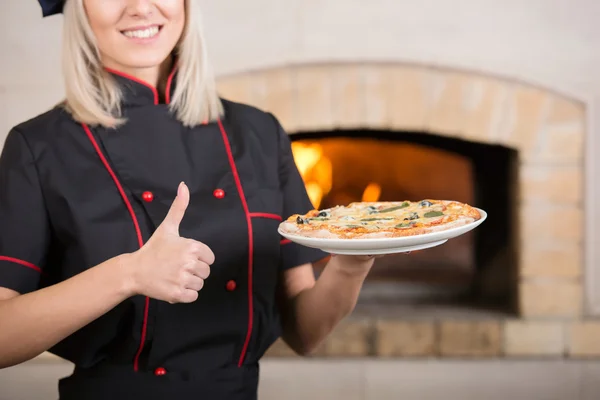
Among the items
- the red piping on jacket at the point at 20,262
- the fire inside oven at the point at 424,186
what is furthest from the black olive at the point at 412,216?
the fire inside oven at the point at 424,186

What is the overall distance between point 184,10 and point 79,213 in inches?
14.8

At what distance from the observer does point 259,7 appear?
2363 millimetres

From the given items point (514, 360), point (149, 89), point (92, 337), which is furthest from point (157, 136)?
point (514, 360)

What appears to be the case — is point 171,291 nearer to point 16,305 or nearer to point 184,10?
point 16,305

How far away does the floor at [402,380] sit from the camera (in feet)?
8.07

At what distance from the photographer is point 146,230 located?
1129 mm

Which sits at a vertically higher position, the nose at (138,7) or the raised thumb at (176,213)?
the nose at (138,7)

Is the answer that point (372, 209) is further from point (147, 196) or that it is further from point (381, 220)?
point (147, 196)

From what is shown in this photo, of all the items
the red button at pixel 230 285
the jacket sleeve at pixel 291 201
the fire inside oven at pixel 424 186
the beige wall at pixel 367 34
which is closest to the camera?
the red button at pixel 230 285

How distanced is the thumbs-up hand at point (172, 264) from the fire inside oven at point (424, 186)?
Answer: 6.16 feet

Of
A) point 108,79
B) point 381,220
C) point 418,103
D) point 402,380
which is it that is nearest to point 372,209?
point 381,220

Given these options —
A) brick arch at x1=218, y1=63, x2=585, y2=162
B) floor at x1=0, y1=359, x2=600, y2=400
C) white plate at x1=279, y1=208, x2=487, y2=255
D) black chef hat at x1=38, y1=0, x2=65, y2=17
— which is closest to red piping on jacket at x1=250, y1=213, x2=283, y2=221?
white plate at x1=279, y1=208, x2=487, y2=255

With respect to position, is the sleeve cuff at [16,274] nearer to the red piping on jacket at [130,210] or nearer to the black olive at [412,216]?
the red piping on jacket at [130,210]

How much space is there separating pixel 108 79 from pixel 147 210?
0.76ft
